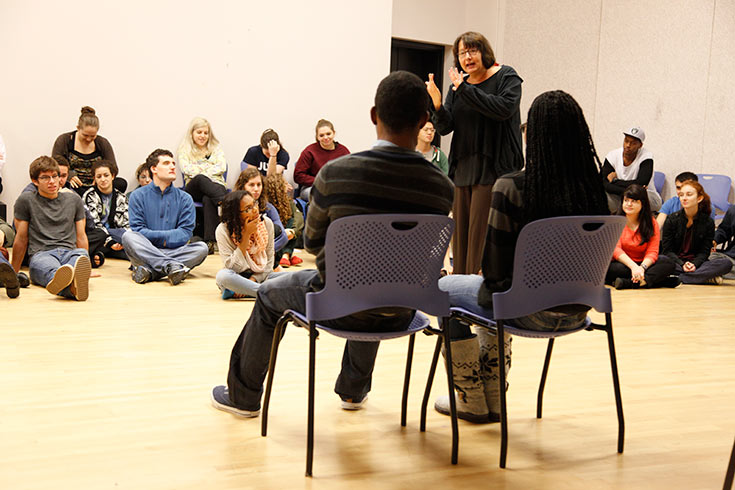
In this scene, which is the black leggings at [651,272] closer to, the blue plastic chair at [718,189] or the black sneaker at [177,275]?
the blue plastic chair at [718,189]

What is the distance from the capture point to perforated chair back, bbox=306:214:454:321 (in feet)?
7.00

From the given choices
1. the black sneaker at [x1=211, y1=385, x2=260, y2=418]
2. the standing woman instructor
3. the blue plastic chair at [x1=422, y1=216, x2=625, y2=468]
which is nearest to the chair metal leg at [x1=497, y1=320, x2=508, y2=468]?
the blue plastic chair at [x1=422, y1=216, x2=625, y2=468]

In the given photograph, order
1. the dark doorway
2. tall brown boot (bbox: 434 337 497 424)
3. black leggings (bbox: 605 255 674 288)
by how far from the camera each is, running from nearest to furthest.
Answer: tall brown boot (bbox: 434 337 497 424) < black leggings (bbox: 605 255 674 288) < the dark doorway

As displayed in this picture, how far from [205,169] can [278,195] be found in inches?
67.5

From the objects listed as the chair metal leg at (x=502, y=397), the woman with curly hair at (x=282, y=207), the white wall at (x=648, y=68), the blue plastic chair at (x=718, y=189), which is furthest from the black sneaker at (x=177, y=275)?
the white wall at (x=648, y=68)

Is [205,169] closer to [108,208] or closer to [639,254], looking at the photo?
[108,208]

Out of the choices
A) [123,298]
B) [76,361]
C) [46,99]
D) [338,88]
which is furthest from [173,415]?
[338,88]

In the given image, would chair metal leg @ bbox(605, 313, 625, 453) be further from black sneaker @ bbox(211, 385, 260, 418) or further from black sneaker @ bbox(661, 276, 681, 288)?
black sneaker @ bbox(661, 276, 681, 288)

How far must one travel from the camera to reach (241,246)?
16.2 ft

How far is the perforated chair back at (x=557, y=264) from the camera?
2.28 m

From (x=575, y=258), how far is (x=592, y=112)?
7528 millimetres

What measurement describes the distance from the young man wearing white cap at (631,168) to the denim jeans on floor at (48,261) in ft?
15.6

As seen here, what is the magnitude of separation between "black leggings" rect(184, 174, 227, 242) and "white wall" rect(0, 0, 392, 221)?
2.33ft

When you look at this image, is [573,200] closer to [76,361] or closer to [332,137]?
[76,361]
